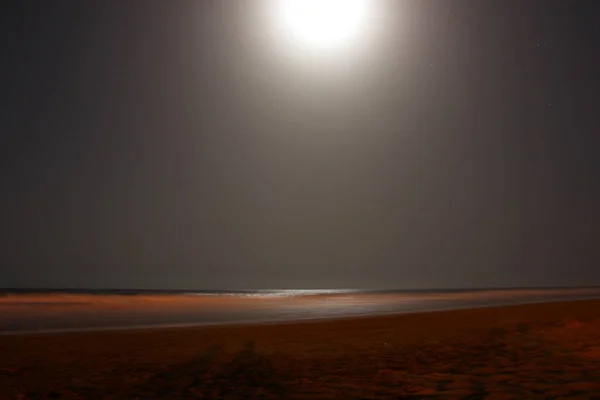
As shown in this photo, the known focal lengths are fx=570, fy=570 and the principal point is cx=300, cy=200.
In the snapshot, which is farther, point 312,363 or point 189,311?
point 189,311

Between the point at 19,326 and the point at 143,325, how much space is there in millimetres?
3012

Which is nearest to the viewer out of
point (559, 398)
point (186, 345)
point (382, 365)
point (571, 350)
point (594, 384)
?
point (559, 398)

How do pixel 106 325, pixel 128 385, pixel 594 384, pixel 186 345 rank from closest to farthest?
1. pixel 594 384
2. pixel 128 385
3. pixel 186 345
4. pixel 106 325

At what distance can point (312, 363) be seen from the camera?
359 inches

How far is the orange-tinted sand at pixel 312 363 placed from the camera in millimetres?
7008

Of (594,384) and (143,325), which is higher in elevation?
(143,325)

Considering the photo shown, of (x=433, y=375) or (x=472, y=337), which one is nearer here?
(x=433, y=375)

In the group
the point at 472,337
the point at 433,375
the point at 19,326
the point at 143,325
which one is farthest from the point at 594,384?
the point at 19,326

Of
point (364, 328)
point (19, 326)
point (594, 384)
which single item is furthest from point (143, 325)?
point (594, 384)

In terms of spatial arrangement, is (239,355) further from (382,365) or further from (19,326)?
(19,326)

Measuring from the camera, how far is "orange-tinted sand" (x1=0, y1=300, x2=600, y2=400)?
23.0ft

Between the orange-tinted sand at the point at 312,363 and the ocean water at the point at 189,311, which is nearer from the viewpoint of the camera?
the orange-tinted sand at the point at 312,363

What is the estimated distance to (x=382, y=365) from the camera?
880cm

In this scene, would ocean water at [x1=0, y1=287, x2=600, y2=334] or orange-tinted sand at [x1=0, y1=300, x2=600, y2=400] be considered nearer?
orange-tinted sand at [x1=0, y1=300, x2=600, y2=400]
